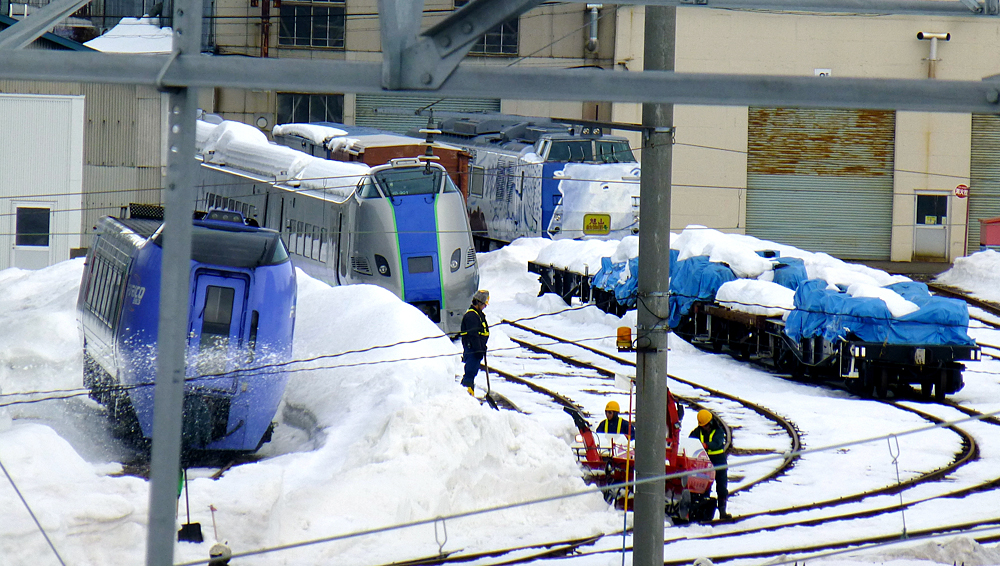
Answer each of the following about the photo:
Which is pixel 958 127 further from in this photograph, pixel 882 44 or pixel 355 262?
pixel 355 262

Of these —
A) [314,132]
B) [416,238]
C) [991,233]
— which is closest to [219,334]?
[416,238]

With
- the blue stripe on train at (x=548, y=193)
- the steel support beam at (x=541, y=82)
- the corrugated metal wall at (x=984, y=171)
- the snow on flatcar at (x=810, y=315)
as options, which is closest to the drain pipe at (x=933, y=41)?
the corrugated metal wall at (x=984, y=171)

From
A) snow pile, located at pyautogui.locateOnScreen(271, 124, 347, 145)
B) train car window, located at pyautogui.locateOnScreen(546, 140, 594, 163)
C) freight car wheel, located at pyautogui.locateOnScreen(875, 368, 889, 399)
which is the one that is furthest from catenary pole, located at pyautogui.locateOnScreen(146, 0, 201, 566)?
snow pile, located at pyautogui.locateOnScreen(271, 124, 347, 145)

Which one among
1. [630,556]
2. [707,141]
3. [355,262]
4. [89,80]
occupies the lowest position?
[630,556]

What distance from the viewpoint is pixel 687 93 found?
170 inches

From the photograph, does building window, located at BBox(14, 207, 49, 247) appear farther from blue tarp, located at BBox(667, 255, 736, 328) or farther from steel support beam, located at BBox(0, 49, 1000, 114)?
steel support beam, located at BBox(0, 49, 1000, 114)

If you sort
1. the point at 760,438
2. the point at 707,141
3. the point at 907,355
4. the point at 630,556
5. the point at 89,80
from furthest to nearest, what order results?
the point at 707,141, the point at 907,355, the point at 760,438, the point at 630,556, the point at 89,80

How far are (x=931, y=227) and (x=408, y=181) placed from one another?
1004 inches

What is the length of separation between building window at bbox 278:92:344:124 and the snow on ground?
79.8ft

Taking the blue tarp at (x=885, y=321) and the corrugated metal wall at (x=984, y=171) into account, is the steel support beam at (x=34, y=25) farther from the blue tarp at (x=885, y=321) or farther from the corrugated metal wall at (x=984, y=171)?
the corrugated metal wall at (x=984, y=171)

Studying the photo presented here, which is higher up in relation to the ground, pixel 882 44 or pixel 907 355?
pixel 882 44

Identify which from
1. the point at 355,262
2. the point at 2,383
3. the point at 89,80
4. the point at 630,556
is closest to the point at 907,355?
the point at 630,556

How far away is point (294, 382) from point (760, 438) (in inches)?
263

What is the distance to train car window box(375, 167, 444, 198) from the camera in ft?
70.2
